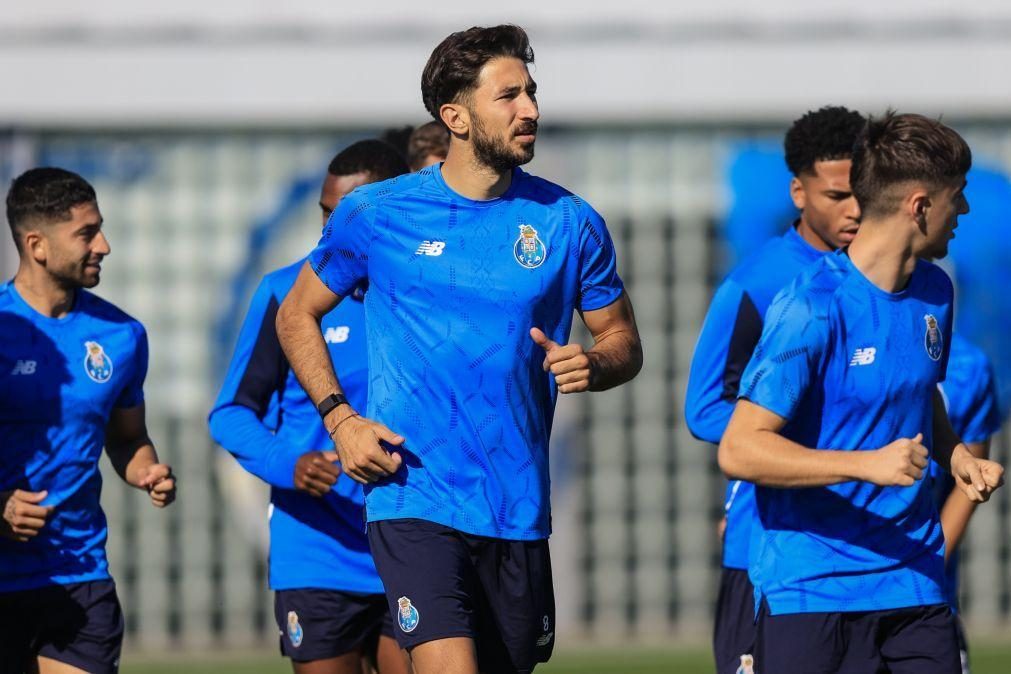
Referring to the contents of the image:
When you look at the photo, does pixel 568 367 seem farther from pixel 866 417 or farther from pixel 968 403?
pixel 968 403

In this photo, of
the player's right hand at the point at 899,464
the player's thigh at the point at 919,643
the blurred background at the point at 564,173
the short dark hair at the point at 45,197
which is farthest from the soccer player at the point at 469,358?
the blurred background at the point at 564,173

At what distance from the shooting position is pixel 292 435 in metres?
6.55

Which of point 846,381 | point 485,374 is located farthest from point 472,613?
point 846,381

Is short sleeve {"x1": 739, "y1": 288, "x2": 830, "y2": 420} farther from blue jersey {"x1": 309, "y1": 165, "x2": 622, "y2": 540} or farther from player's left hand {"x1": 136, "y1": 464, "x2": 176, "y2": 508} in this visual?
player's left hand {"x1": 136, "y1": 464, "x2": 176, "y2": 508}

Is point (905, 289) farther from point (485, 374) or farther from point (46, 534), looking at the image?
point (46, 534)

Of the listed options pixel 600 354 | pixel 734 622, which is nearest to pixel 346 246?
pixel 600 354

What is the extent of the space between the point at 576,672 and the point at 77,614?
181 inches

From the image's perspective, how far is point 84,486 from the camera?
645cm

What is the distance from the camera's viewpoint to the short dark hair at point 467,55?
5320mm

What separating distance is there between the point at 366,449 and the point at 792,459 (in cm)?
114

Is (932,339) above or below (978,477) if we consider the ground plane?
above

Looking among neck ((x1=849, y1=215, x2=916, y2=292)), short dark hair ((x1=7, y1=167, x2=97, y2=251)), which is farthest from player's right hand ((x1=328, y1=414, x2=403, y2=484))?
short dark hair ((x1=7, y1=167, x2=97, y2=251))

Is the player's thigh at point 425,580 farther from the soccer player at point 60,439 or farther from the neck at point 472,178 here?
the soccer player at point 60,439

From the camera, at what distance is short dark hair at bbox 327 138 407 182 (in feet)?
21.4
